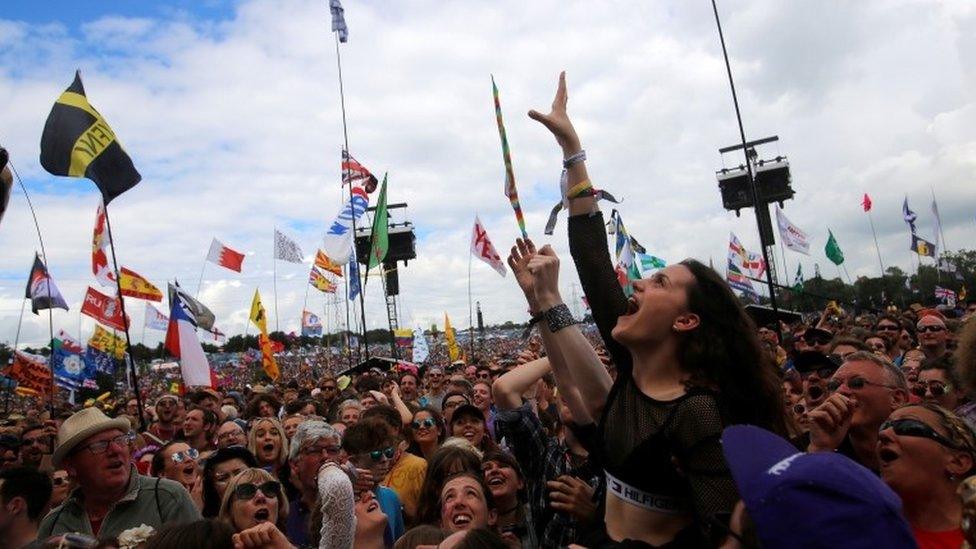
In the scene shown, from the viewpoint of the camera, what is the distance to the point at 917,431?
251 centimetres

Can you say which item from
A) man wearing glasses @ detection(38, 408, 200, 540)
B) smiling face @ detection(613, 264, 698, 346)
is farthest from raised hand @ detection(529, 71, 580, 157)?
man wearing glasses @ detection(38, 408, 200, 540)

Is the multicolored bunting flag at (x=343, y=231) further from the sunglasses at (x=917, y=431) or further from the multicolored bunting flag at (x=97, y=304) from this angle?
the sunglasses at (x=917, y=431)

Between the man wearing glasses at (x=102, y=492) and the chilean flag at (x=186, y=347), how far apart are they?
6.53 m

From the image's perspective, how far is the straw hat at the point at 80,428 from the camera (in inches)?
146

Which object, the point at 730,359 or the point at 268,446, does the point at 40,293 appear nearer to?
the point at 268,446

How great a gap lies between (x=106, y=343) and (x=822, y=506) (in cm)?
2242

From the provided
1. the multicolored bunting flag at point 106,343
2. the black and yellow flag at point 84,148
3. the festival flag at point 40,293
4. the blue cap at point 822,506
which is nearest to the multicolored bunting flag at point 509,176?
the blue cap at point 822,506

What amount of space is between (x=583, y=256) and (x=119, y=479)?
2.91 m

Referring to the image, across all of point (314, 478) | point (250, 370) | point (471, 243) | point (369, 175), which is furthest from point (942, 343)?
point (250, 370)

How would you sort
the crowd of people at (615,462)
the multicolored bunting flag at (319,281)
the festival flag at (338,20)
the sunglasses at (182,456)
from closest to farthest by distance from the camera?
the crowd of people at (615,462)
the sunglasses at (182,456)
the festival flag at (338,20)
the multicolored bunting flag at (319,281)

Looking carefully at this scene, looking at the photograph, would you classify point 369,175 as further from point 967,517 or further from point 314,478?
point 967,517

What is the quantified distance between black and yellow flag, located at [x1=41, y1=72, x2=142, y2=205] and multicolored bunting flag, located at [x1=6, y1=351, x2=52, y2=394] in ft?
25.6

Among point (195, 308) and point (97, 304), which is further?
point (97, 304)

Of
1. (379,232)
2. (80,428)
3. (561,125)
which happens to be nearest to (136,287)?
(379,232)
